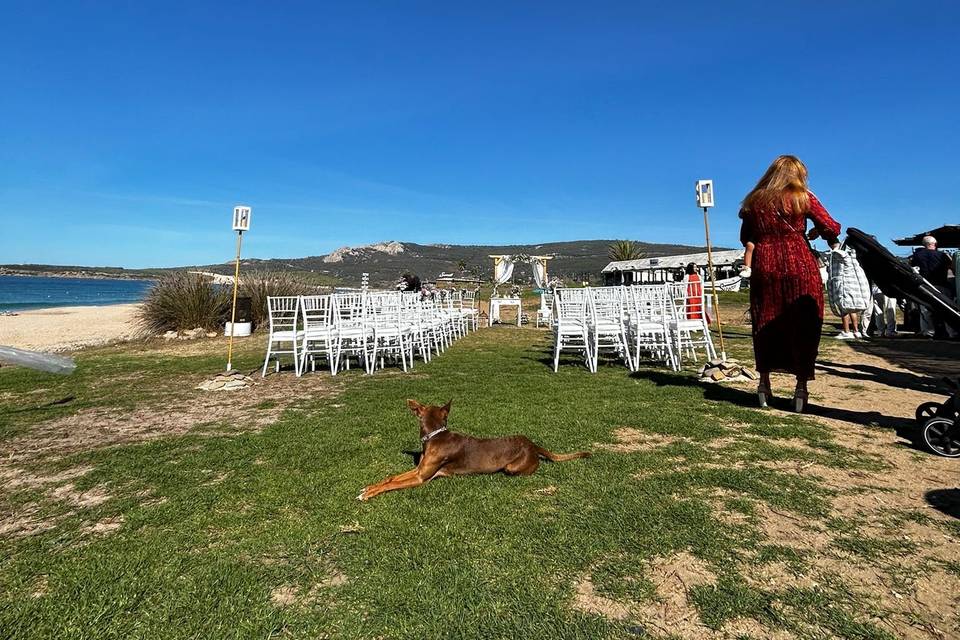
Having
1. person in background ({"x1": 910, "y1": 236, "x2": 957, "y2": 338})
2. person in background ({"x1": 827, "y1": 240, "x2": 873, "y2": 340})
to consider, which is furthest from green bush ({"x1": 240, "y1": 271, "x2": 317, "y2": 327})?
person in background ({"x1": 910, "y1": 236, "x2": 957, "y2": 338})

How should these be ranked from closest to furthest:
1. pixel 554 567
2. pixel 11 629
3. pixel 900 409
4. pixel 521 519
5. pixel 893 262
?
pixel 11 629 < pixel 554 567 < pixel 521 519 < pixel 893 262 < pixel 900 409

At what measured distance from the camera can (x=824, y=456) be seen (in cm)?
305

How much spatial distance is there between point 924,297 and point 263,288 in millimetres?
14521

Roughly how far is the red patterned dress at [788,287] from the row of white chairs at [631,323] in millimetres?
2457

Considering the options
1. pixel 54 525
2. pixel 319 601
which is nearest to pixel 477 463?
pixel 319 601

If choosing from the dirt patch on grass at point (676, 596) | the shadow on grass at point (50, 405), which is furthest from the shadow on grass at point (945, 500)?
the shadow on grass at point (50, 405)

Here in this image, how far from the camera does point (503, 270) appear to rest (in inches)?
809

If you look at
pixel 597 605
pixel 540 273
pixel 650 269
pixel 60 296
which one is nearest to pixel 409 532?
pixel 597 605

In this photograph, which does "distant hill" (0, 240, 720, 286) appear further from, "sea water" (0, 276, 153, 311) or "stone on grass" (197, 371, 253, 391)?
"stone on grass" (197, 371, 253, 391)

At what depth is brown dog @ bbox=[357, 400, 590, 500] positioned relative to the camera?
9.05 ft

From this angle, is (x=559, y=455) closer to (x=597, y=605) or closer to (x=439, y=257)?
(x=597, y=605)

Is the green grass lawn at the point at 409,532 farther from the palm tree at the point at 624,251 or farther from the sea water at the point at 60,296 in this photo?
the palm tree at the point at 624,251

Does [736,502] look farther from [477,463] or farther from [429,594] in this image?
[429,594]

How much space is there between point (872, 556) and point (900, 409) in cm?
304
